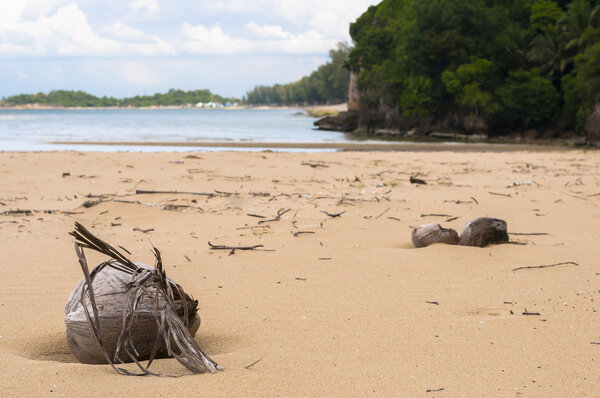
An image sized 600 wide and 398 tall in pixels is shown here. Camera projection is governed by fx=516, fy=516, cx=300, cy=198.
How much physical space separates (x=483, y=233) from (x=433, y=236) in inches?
17.2

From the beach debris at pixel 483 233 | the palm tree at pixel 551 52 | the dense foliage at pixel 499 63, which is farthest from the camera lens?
the palm tree at pixel 551 52

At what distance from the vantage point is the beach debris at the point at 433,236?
14.9ft

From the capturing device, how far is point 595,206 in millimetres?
6539

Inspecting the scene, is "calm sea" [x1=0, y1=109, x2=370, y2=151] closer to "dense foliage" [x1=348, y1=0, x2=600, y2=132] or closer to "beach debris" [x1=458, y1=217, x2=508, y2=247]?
"dense foliage" [x1=348, y1=0, x2=600, y2=132]

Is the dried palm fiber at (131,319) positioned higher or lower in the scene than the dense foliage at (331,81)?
lower

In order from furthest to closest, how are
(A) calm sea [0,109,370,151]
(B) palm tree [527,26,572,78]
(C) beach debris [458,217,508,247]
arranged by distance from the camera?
(B) palm tree [527,26,572,78]
(A) calm sea [0,109,370,151]
(C) beach debris [458,217,508,247]

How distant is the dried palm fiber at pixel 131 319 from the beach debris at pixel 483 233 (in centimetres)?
292

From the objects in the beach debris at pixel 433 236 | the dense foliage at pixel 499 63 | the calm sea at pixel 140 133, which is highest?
the dense foliage at pixel 499 63

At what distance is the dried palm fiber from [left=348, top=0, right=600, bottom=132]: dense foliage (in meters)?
33.2

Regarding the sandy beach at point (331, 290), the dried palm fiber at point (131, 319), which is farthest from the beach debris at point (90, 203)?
the dried palm fiber at point (131, 319)

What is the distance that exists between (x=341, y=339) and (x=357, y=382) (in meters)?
0.48

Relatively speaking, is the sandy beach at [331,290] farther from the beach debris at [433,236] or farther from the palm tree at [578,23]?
the palm tree at [578,23]

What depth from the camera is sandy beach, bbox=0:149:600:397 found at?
7.02 feet

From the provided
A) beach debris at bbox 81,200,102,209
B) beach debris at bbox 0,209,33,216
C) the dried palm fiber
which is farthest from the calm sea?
the dried palm fiber
